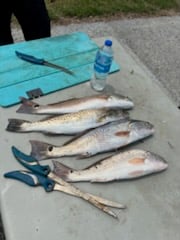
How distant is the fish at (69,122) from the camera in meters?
1.89

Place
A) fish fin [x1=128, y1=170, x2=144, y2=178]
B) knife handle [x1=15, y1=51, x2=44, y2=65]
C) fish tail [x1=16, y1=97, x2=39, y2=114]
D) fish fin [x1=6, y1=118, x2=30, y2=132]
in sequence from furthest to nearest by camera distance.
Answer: knife handle [x1=15, y1=51, x2=44, y2=65] < fish tail [x1=16, y1=97, x2=39, y2=114] < fish fin [x1=6, y1=118, x2=30, y2=132] < fish fin [x1=128, y1=170, x2=144, y2=178]

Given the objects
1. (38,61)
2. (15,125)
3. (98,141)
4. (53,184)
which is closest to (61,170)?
(53,184)

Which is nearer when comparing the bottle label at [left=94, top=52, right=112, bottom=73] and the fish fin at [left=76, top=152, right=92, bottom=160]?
the fish fin at [left=76, top=152, right=92, bottom=160]

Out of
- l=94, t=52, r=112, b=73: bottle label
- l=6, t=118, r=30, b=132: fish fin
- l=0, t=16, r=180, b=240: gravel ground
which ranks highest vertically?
l=94, t=52, r=112, b=73: bottle label

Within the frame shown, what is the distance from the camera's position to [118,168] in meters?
1.75

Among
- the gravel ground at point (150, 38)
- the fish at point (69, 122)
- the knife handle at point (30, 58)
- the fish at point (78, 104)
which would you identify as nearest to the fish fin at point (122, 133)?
the fish at point (69, 122)

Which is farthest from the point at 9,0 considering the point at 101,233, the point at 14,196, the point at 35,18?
the point at 101,233

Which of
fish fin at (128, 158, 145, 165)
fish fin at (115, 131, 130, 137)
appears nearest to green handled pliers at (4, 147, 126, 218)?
fish fin at (128, 158, 145, 165)

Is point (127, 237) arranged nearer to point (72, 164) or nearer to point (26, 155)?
point (72, 164)

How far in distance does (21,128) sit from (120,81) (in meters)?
0.73

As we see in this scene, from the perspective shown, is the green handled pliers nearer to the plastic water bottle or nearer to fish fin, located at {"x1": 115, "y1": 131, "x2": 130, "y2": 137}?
fish fin, located at {"x1": 115, "y1": 131, "x2": 130, "y2": 137}

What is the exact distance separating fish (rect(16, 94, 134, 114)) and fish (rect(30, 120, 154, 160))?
175 millimetres

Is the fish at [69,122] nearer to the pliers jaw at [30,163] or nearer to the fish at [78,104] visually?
the fish at [78,104]

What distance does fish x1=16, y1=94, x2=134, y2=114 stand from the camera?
6.56 feet
